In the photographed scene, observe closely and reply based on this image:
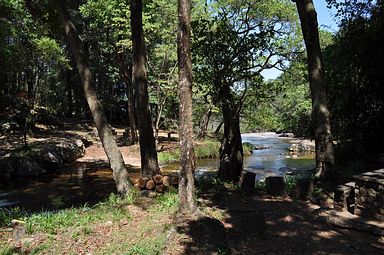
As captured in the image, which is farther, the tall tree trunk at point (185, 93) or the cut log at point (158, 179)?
the cut log at point (158, 179)

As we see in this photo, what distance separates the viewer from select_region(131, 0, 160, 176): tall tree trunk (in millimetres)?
9078

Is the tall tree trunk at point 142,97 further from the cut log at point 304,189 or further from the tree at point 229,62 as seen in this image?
the cut log at point 304,189

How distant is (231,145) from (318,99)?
2.91m

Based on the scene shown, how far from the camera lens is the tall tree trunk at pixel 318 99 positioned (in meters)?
8.46

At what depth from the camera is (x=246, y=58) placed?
32.9ft

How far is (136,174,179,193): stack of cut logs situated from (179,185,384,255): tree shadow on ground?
199cm

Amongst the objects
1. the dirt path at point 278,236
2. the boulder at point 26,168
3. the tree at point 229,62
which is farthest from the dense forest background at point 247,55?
the boulder at point 26,168

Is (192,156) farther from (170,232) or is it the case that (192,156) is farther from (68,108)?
(68,108)

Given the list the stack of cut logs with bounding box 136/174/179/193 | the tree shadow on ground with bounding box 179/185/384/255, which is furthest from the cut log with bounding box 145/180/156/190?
the tree shadow on ground with bounding box 179/185/384/255

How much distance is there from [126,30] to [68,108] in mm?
18540

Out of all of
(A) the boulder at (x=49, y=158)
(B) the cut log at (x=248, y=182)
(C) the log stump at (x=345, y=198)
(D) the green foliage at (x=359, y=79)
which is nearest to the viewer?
(C) the log stump at (x=345, y=198)

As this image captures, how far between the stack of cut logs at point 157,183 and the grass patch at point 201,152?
1149 centimetres

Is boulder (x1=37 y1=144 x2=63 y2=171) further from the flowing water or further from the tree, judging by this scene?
the tree

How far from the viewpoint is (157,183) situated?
909 cm
